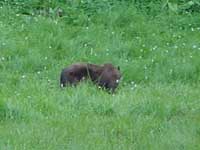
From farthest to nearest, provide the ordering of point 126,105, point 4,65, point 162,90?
point 4,65 < point 162,90 < point 126,105

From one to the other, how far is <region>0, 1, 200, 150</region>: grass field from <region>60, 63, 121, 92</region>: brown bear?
0.44ft

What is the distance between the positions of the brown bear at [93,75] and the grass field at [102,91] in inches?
5.3

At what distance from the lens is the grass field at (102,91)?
730cm

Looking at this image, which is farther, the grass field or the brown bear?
the brown bear

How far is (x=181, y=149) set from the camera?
697 cm

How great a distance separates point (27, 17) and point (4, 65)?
198cm

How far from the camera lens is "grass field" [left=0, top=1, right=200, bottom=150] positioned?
730 cm

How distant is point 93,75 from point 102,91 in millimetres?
383

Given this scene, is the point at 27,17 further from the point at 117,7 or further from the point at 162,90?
the point at 162,90

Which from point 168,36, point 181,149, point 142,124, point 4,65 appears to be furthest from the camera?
point 168,36

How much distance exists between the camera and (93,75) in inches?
364

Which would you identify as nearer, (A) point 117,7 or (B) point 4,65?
(B) point 4,65

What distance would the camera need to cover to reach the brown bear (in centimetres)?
912

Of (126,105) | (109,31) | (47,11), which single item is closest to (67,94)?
(126,105)
